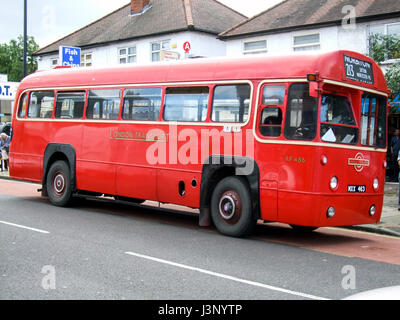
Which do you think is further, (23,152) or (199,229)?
(23,152)

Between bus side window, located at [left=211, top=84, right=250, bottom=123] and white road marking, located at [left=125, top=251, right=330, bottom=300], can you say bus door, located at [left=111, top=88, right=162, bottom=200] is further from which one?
white road marking, located at [left=125, top=251, right=330, bottom=300]

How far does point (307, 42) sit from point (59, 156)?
45.9 feet

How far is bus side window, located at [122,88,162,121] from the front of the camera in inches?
438

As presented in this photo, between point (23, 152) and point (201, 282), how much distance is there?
9.07 metres

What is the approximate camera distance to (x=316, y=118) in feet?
28.7

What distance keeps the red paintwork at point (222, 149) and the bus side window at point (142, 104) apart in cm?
17

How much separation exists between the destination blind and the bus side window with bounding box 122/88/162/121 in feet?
12.0

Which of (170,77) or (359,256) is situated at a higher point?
(170,77)

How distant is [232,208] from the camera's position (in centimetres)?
969

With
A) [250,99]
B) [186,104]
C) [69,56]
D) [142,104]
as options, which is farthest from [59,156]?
[69,56]

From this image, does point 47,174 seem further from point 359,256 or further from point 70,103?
point 359,256
